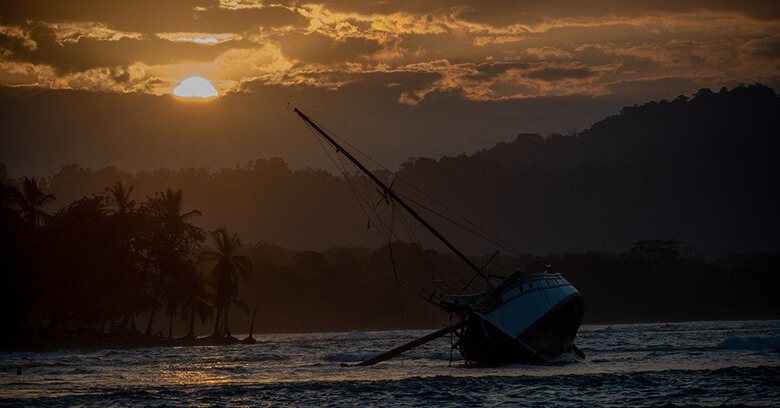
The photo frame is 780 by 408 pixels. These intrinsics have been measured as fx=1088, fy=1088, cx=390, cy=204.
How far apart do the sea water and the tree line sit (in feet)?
78.3

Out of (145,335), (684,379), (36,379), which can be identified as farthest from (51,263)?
(684,379)

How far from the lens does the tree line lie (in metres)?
106

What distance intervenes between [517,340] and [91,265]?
6547cm

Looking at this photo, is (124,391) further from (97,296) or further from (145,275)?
(145,275)

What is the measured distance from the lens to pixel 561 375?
5866 cm

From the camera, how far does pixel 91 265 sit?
117812 mm

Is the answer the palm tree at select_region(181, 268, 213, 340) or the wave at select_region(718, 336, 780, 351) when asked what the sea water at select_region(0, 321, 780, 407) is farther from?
the palm tree at select_region(181, 268, 213, 340)

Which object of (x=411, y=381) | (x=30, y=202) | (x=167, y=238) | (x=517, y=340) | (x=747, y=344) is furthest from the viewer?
(x=167, y=238)

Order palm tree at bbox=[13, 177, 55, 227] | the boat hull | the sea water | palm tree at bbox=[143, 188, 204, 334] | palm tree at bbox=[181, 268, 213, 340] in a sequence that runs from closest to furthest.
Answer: the sea water → the boat hull → palm tree at bbox=[13, 177, 55, 227] → palm tree at bbox=[181, 268, 213, 340] → palm tree at bbox=[143, 188, 204, 334]

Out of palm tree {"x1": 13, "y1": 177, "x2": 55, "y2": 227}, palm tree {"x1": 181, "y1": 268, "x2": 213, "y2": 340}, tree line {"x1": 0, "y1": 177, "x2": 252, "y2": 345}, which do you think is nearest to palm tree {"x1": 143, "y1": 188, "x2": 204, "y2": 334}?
tree line {"x1": 0, "y1": 177, "x2": 252, "y2": 345}

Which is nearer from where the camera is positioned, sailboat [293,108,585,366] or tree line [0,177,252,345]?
sailboat [293,108,585,366]

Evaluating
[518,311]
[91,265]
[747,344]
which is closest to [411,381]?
[518,311]

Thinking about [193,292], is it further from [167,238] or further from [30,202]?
[30,202]

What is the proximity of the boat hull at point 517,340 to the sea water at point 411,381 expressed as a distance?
3.57 ft
